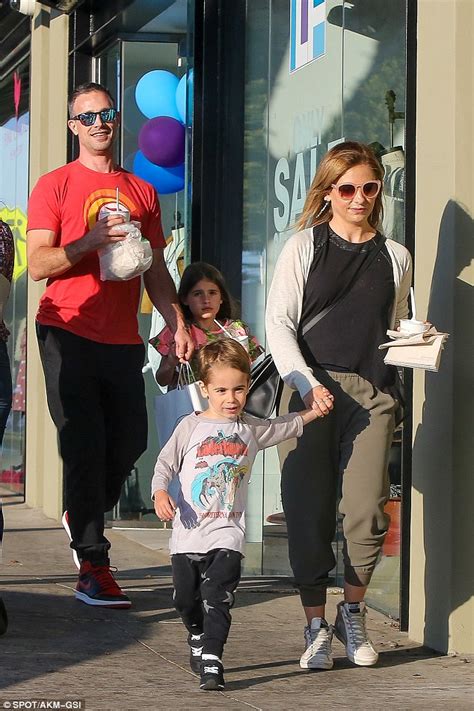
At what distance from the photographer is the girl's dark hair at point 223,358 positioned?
464cm

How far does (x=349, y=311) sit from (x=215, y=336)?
131cm

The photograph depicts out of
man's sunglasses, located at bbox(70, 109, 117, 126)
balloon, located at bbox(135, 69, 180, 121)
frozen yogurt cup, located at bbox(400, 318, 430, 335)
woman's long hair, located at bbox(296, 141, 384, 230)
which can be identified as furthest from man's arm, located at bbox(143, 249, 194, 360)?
balloon, located at bbox(135, 69, 180, 121)

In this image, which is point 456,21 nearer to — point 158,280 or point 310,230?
point 310,230

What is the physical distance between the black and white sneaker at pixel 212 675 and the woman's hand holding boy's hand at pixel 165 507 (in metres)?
0.49

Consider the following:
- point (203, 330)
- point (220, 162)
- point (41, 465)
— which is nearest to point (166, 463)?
point (203, 330)

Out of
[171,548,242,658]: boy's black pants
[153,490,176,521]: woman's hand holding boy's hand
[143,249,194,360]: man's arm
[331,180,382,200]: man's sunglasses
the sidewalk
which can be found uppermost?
[331,180,382,200]: man's sunglasses

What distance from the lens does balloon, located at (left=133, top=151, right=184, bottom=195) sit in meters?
8.95

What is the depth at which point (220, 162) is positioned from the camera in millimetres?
8047

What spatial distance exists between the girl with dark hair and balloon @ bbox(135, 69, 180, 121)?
121 inches

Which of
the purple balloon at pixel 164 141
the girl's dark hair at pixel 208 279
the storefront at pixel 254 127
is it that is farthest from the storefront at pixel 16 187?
the girl's dark hair at pixel 208 279

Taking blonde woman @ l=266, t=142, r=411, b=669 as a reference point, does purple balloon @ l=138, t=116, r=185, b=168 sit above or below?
above

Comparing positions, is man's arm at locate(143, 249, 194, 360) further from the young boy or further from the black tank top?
the young boy

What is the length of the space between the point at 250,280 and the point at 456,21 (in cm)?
287

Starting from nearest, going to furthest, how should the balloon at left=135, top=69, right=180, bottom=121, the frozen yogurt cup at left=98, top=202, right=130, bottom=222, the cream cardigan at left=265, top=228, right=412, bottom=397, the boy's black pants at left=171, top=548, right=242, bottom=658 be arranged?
the boy's black pants at left=171, top=548, right=242, bottom=658 < the cream cardigan at left=265, top=228, right=412, bottom=397 < the frozen yogurt cup at left=98, top=202, right=130, bottom=222 < the balloon at left=135, top=69, right=180, bottom=121
